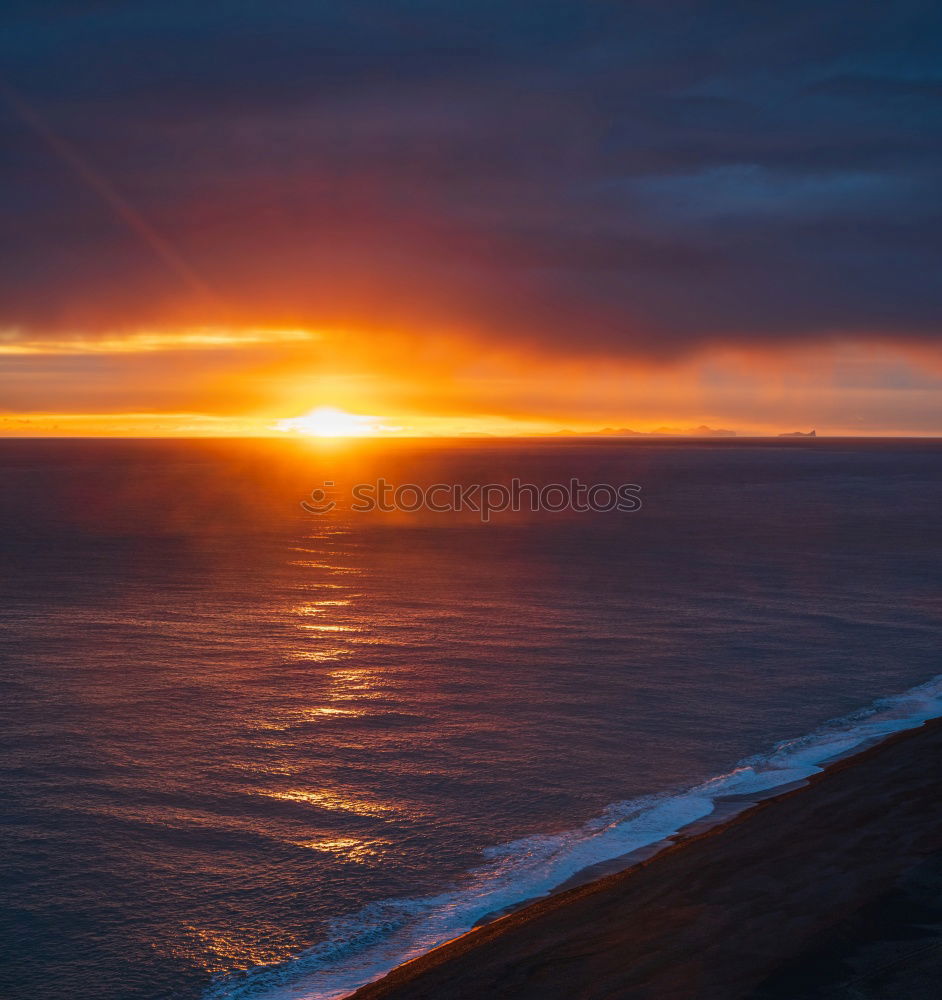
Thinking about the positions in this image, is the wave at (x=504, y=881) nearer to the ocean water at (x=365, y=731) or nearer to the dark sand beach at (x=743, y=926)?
the ocean water at (x=365, y=731)

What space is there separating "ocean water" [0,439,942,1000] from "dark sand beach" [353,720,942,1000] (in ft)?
3.62

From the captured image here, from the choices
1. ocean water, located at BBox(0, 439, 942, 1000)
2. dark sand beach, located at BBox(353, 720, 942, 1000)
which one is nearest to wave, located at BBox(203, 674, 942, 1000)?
ocean water, located at BBox(0, 439, 942, 1000)

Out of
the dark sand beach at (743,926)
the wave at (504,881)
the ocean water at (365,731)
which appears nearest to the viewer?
the dark sand beach at (743,926)

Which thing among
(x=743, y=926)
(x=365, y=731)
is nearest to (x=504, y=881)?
(x=743, y=926)

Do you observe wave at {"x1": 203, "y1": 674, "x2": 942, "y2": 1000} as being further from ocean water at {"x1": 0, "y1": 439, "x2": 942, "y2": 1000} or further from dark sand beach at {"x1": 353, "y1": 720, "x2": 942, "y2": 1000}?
dark sand beach at {"x1": 353, "y1": 720, "x2": 942, "y2": 1000}

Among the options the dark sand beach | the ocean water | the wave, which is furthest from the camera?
the ocean water

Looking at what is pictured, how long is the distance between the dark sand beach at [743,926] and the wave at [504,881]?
0.52 meters

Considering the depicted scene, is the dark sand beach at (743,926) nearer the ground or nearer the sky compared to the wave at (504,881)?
nearer the sky

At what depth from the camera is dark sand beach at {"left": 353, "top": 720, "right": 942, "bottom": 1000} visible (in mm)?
7605

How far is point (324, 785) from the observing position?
46.1ft

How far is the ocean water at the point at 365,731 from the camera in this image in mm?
10242

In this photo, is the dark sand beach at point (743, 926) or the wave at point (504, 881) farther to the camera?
the wave at point (504, 881)

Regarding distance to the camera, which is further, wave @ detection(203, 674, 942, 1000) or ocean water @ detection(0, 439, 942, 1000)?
ocean water @ detection(0, 439, 942, 1000)

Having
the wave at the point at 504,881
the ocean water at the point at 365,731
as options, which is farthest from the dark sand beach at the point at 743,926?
the ocean water at the point at 365,731
